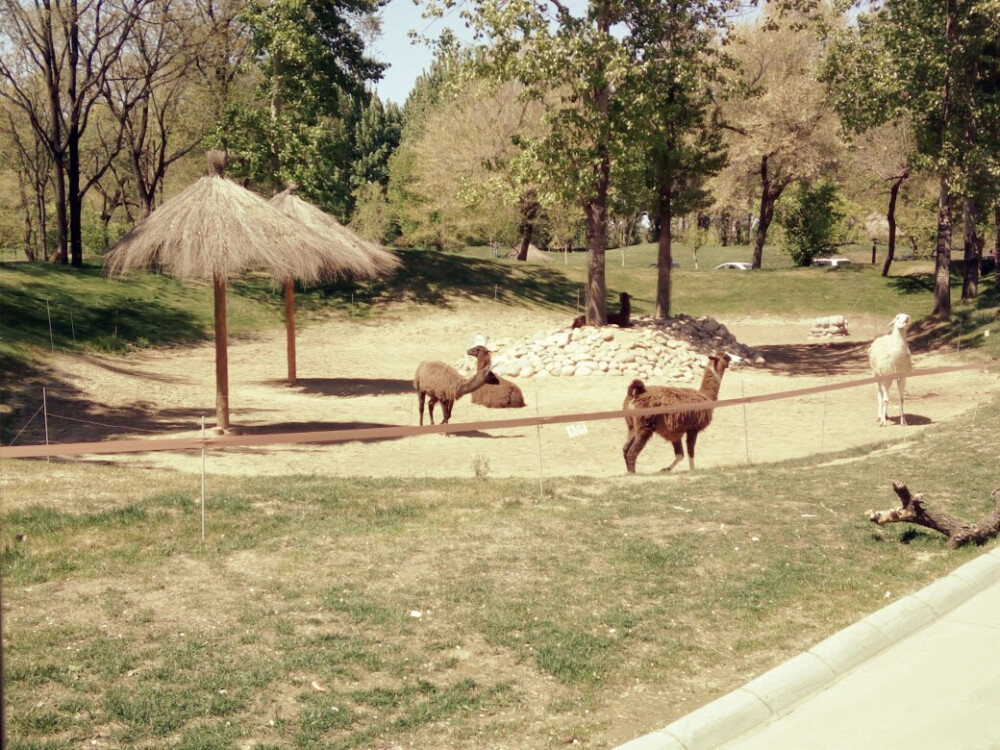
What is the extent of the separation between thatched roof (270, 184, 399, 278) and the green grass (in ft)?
32.5

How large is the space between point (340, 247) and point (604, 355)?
731 centimetres

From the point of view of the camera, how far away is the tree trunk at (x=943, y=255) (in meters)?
28.8

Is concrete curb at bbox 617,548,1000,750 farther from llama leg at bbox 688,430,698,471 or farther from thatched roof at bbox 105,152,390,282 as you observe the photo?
thatched roof at bbox 105,152,390,282

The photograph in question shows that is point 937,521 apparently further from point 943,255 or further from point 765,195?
point 765,195

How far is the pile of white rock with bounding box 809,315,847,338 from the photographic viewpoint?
111ft

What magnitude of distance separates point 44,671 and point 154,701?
71 centimetres

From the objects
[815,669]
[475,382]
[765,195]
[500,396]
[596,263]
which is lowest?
[500,396]

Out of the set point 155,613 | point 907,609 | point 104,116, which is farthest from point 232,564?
point 104,116

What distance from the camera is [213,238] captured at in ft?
52.8

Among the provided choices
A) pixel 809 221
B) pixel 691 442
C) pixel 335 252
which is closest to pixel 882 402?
pixel 691 442

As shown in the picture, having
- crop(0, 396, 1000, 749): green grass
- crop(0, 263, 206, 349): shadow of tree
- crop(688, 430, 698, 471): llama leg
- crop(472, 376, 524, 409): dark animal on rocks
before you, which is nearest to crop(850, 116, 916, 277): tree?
crop(472, 376, 524, 409): dark animal on rocks

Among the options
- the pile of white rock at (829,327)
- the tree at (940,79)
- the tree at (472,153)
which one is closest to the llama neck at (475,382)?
the tree at (940,79)

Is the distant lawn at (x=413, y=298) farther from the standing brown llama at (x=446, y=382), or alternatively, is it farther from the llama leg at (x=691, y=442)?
the llama leg at (x=691, y=442)

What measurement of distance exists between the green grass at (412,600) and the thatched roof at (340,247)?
32.5 ft
